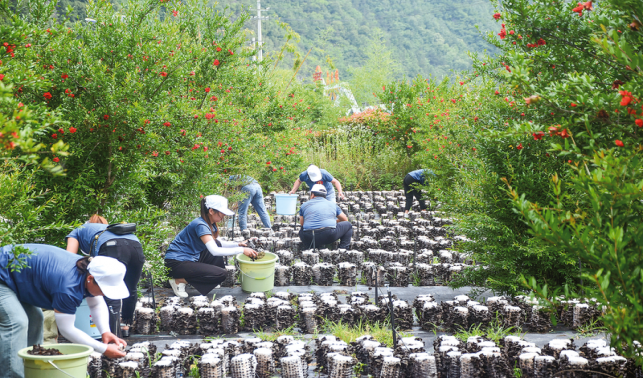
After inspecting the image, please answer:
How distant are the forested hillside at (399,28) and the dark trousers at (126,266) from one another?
45.5 m

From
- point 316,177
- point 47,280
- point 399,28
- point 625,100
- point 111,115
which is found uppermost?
point 399,28

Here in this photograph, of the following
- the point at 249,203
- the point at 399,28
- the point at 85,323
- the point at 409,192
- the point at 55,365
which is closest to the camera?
the point at 55,365

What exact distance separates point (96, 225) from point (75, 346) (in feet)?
4.44

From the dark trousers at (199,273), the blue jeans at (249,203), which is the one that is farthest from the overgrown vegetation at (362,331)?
the blue jeans at (249,203)

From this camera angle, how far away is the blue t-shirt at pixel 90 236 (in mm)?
3975

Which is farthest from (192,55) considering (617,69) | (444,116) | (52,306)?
(444,116)

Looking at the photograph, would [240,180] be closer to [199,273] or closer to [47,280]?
[199,273]

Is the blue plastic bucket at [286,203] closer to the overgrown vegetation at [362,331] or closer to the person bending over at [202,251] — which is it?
the person bending over at [202,251]

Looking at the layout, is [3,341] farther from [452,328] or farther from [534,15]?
[534,15]

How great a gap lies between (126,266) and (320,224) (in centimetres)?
308

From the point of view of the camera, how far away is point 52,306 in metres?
3.11

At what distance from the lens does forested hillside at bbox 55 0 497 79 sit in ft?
169

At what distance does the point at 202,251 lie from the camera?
5449 millimetres

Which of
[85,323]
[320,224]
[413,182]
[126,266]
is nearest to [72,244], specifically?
[126,266]
